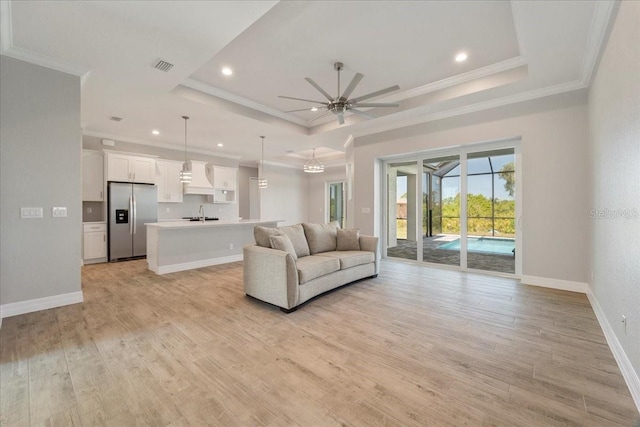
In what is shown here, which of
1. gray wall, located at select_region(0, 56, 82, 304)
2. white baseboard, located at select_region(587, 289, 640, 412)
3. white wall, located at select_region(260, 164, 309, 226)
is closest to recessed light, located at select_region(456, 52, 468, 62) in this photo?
white baseboard, located at select_region(587, 289, 640, 412)

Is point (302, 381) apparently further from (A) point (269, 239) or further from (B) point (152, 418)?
(A) point (269, 239)

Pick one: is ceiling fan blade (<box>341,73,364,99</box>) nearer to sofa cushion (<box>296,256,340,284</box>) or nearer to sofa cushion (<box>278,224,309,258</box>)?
sofa cushion (<box>278,224,309,258</box>)

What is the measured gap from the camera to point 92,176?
562 centimetres

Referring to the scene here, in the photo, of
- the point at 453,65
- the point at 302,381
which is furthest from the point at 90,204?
the point at 453,65

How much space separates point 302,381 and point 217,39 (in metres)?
3.17

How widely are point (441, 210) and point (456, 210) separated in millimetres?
315

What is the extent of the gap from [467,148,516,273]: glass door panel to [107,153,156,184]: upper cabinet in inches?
272

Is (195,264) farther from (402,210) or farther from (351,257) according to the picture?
(402,210)

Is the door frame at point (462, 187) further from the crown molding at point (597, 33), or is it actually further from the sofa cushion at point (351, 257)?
the sofa cushion at point (351, 257)

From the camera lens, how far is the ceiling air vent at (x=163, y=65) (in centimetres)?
308

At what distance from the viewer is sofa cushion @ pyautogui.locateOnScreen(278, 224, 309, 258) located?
3.85 meters

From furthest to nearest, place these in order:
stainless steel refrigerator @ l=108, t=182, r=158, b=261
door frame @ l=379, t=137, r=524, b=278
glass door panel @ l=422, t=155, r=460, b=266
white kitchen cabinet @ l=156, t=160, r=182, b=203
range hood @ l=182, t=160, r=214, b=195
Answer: range hood @ l=182, t=160, r=214, b=195 < white kitchen cabinet @ l=156, t=160, r=182, b=203 < stainless steel refrigerator @ l=108, t=182, r=158, b=261 < glass door panel @ l=422, t=155, r=460, b=266 < door frame @ l=379, t=137, r=524, b=278

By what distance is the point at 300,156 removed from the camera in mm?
8758

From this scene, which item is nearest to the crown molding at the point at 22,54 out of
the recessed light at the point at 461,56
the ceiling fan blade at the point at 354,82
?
the ceiling fan blade at the point at 354,82
